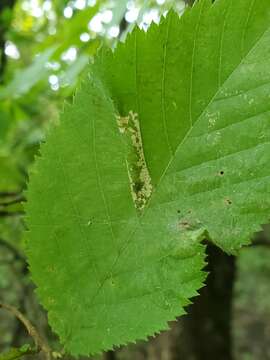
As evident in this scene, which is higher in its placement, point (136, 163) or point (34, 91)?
point (34, 91)

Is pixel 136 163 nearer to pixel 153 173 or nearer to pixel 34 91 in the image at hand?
pixel 153 173

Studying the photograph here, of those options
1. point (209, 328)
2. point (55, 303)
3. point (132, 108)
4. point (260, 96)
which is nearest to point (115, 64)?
point (132, 108)

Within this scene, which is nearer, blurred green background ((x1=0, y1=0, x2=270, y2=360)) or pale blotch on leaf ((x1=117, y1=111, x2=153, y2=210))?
pale blotch on leaf ((x1=117, y1=111, x2=153, y2=210))

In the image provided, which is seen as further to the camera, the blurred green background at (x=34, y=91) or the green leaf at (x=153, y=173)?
the blurred green background at (x=34, y=91)

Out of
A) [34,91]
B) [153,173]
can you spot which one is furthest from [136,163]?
[34,91]

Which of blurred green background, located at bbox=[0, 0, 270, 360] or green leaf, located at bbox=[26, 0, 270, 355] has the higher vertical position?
blurred green background, located at bbox=[0, 0, 270, 360]

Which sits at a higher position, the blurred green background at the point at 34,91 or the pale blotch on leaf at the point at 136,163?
the blurred green background at the point at 34,91

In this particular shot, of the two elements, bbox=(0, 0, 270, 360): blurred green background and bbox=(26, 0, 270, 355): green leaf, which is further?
bbox=(0, 0, 270, 360): blurred green background

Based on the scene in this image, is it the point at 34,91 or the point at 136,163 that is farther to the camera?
the point at 34,91
